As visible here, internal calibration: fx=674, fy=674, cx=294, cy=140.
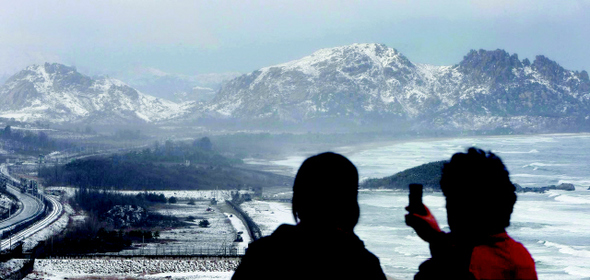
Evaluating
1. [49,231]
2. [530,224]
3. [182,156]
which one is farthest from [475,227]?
[182,156]

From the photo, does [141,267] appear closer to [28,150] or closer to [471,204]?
[471,204]

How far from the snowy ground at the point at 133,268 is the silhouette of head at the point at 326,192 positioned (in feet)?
90.6

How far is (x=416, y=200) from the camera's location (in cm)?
334

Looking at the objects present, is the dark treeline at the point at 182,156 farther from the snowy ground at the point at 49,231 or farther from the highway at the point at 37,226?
the snowy ground at the point at 49,231

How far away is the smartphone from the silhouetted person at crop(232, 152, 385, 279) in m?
0.31

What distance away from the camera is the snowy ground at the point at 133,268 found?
3094cm

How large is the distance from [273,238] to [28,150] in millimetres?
133173

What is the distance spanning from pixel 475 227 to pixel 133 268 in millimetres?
31175

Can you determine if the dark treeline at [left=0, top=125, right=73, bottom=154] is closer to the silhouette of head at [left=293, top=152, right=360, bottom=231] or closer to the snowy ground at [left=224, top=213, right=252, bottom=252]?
the snowy ground at [left=224, top=213, right=252, bottom=252]

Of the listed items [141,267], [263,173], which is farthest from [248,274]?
[263,173]

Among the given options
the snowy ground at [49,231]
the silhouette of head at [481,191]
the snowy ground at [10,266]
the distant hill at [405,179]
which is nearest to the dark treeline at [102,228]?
the snowy ground at [49,231]

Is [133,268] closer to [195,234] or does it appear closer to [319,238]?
[195,234]

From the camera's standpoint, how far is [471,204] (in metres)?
3.55

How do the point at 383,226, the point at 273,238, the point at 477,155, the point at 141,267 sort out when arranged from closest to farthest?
the point at 273,238 → the point at 477,155 → the point at 141,267 → the point at 383,226
